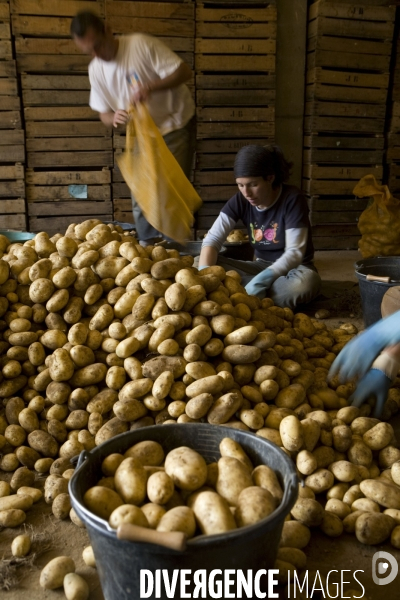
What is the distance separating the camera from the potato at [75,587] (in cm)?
141

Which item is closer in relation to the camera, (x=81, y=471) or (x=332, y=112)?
(x=81, y=471)

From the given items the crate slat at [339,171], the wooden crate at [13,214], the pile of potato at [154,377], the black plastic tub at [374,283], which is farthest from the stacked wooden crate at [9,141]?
the black plastic tub at [374,283]

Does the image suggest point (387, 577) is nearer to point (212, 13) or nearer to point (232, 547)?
point (232, 547)

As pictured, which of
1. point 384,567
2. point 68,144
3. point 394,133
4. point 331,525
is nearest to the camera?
point 384,567

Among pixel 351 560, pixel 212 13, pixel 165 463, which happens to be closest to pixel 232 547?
pixel 165 463

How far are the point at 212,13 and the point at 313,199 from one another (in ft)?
7.06

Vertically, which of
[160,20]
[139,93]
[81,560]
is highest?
[160,20]

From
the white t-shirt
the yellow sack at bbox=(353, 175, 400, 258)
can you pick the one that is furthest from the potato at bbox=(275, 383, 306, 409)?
the yellow sack at bbox=(353, 175, 400, 258)

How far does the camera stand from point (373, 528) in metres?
1.61

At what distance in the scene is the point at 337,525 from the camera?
5.46 feet

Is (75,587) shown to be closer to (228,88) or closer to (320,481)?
(320,481)

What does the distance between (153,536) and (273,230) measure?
9.20 feet

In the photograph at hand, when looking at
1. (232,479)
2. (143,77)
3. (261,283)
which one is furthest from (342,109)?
(232,479)

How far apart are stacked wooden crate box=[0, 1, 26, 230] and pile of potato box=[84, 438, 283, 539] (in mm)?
4645
